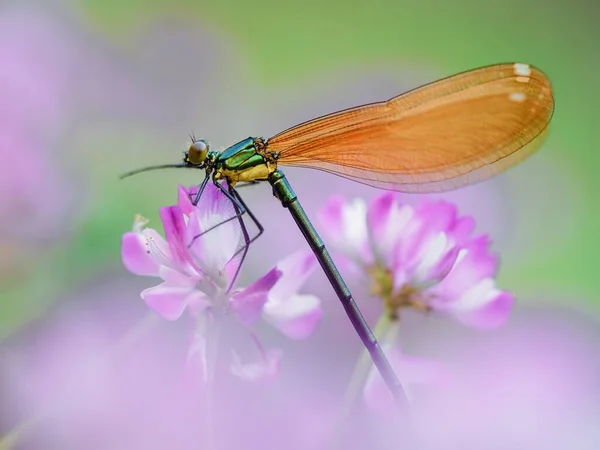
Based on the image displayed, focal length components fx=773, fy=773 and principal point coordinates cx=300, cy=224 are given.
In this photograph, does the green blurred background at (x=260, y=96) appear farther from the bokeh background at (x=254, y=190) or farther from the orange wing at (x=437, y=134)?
the orange wing at (x=437, y=134)

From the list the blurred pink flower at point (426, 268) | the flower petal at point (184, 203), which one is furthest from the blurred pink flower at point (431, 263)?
the flower petal at point (184, 203)

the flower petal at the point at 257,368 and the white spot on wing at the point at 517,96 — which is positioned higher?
the white spot on wing at the point at 517,96

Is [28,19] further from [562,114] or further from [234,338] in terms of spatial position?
[562,114]

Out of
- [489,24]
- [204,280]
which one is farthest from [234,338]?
[489,24]

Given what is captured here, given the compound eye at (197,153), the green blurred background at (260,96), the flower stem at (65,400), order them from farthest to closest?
the green blurred background at (260,96)
the compound eye at (197,153)
the flower stem at (65,400)

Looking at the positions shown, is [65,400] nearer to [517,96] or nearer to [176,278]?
[176,278]

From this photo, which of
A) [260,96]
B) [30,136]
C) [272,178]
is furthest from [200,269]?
[260,96]
